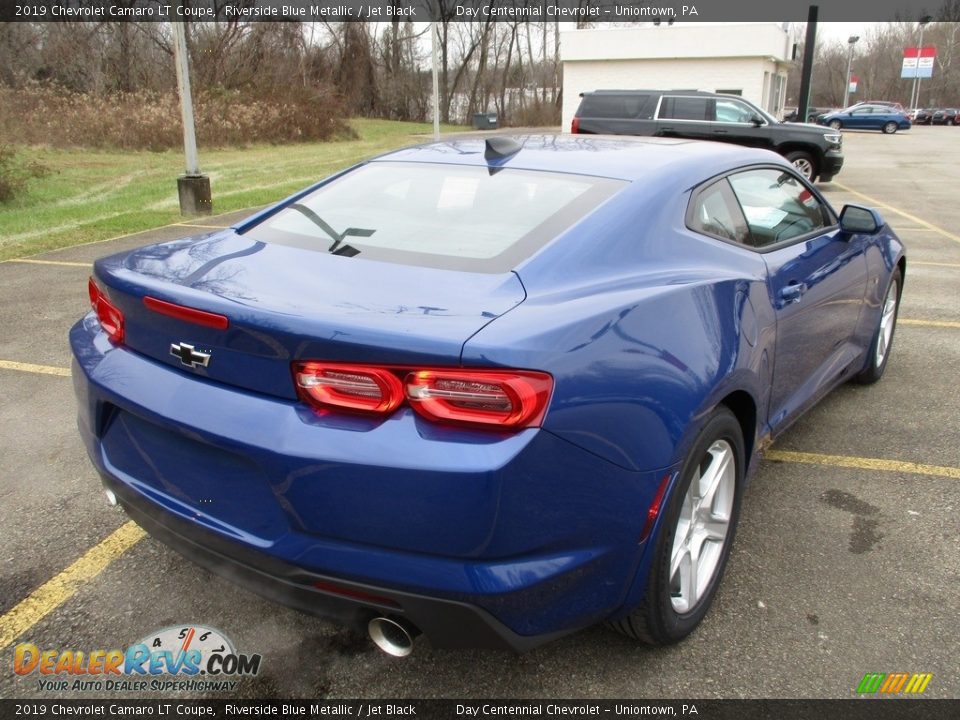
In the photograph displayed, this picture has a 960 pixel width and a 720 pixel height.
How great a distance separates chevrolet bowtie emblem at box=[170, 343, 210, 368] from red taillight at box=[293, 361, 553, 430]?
44cm

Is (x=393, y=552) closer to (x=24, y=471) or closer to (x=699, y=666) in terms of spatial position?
(x=699, y=666)

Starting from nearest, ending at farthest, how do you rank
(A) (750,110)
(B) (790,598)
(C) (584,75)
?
(B) (790,598) → (A) (750,110) → (C) (584,75)

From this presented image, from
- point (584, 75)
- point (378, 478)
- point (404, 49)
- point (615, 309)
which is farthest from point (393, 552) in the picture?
point (404, 49)

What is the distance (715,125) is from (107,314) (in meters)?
14.9

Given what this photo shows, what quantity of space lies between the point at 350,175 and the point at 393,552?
201cm

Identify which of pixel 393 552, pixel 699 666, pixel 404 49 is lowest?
pixel 699 666

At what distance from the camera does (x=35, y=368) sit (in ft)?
16.4

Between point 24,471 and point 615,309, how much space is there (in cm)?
290

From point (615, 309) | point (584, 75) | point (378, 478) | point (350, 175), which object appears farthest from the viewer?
point (584, 75)

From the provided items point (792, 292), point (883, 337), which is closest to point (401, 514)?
point (792, 292)

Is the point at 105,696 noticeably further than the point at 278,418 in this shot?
Yes

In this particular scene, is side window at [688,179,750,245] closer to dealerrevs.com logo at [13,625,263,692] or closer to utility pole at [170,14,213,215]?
dealerrevs.com logo at [13,625,263,692]

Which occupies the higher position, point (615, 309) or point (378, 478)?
point (615, 309)

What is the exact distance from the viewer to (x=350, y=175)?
343 cm
